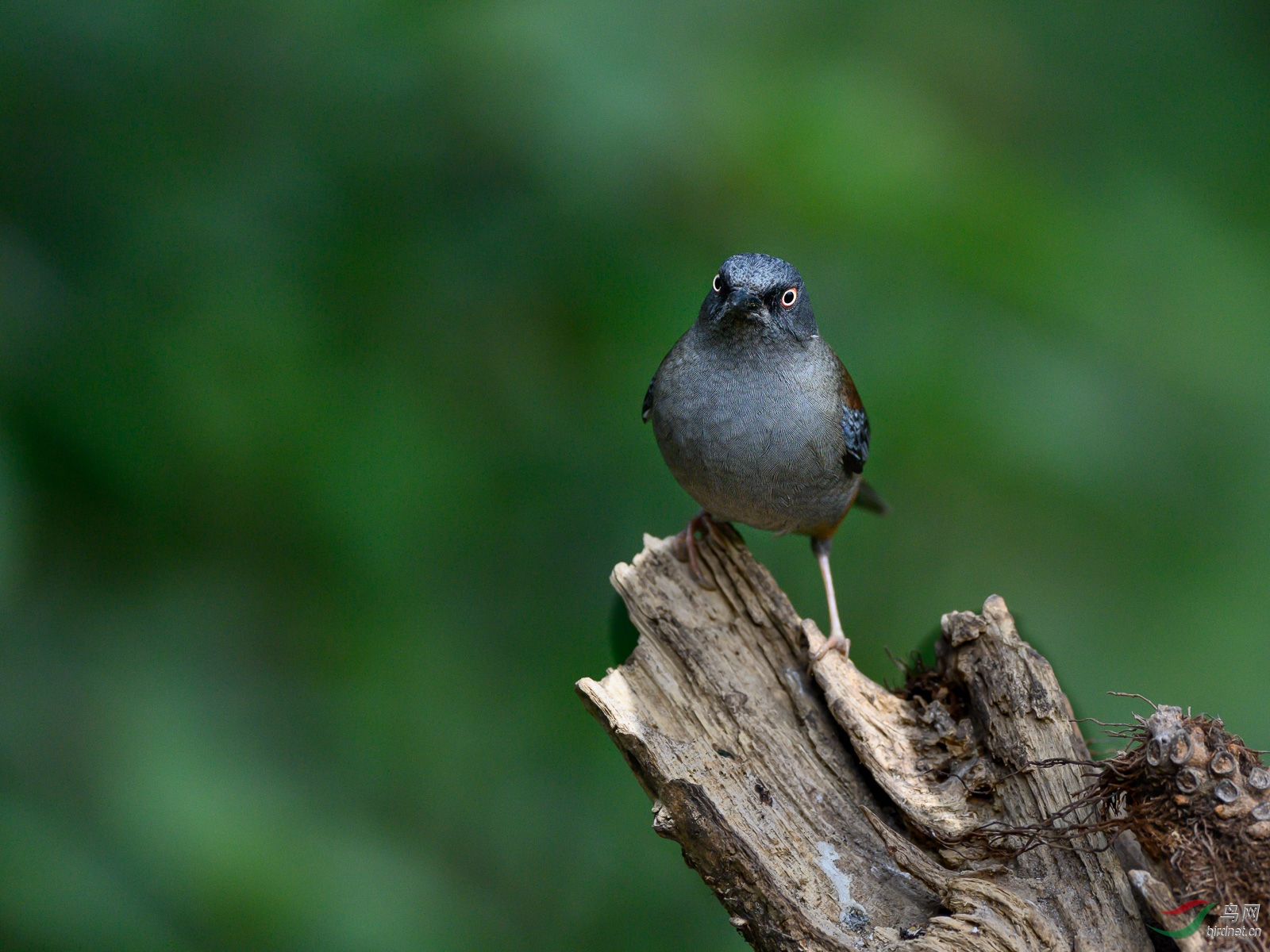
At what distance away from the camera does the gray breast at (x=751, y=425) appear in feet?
14.3

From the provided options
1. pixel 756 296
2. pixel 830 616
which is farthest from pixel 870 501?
pixel 756 296

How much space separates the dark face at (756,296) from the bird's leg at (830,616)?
1241 millimetres

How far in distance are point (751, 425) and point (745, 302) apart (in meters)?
0.53

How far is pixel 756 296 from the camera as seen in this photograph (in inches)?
167

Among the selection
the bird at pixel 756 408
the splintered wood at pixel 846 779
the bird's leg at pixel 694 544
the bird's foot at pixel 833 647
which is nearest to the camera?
the splintered wood at pixel 846 779

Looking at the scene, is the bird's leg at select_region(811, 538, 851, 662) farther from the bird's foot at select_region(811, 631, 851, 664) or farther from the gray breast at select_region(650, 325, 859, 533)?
the gray breast at select_region(650, 325, 859, 533)

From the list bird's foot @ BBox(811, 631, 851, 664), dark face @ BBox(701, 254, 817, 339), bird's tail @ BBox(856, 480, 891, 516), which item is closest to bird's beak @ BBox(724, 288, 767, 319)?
dark face @ BBox(701, 254, 817, 339)

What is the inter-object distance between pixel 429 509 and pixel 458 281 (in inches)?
49.4

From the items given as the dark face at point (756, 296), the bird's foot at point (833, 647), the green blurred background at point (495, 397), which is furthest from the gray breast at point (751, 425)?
the green blurred background at point (495, 397)

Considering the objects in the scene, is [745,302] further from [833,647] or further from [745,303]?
[833,647]

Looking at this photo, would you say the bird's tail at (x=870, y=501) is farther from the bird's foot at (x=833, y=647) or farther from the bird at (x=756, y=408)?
the bird's foot at (x=833, y=647)

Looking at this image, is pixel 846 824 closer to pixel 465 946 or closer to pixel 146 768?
pixel 465 946

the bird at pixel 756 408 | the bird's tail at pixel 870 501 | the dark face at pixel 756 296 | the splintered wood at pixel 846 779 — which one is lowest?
the splintered wood at pixel 846 779

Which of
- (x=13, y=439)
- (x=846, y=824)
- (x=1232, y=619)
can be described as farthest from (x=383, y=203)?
(x=1232, y=619)
